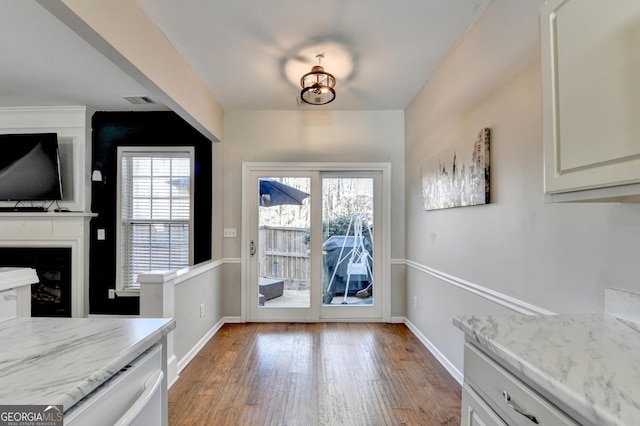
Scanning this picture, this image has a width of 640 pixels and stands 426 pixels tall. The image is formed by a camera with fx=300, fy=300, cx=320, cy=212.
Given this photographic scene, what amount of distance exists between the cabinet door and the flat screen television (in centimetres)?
435

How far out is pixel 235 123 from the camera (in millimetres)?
3732

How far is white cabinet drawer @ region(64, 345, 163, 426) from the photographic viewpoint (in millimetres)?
693

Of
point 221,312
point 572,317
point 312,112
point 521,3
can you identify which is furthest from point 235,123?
point 572,317

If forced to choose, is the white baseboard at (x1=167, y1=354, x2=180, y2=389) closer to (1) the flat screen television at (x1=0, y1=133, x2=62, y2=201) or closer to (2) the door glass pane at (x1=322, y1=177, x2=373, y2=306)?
(2) the door glass pane at (x1=322, y1=177, x2=373, y2=306)

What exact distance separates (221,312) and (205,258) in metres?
0.69

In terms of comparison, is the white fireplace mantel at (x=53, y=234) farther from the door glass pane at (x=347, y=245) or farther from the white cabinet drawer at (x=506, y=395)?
the white cabinet drawer at (x=506, y=395)

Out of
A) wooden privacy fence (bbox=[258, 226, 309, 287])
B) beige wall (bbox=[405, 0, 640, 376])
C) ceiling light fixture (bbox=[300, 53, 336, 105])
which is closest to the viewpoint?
beige wall (bbox=[405, 0, 640, 376])

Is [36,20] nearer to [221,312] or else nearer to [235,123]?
[235,123]

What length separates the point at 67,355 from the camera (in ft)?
2.62

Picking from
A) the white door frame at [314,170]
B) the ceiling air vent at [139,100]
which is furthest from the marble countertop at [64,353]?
the ceiling air vent at [139,100]

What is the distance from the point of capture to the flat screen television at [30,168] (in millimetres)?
3445

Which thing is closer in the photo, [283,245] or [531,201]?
[531,201]

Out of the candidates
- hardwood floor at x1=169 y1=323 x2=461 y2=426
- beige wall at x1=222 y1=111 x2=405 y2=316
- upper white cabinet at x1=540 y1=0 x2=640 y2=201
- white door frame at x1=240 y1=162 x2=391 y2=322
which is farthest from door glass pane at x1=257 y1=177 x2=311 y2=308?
upper white cabinet at x1=540 y1=0 x2=640 y2=201

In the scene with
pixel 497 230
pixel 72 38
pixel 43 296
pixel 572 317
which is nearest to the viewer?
pixel 572 317
